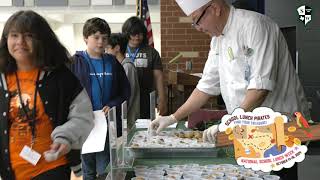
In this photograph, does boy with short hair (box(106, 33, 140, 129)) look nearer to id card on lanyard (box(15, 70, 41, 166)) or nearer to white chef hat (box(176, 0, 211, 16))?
white chef hat (box(176, 0, 211, 16))

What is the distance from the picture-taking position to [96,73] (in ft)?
8.11

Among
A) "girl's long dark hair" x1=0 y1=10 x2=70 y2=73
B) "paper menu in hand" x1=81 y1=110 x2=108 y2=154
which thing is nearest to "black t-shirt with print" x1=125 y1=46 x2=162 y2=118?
"paper menu in hand" x1=81 y1=110 x2=108 y2=154

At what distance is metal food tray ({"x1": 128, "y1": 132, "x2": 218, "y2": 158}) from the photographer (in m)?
1.70

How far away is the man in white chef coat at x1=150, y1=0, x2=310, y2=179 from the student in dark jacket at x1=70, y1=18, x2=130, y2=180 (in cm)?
73

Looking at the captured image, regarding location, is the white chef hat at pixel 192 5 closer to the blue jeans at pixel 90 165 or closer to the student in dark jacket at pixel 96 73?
the student in dark jacket at pixel 96 73

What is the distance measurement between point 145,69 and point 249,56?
164 centimetres

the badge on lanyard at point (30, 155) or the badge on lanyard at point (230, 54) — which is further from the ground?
the badge on lanyard at point (230, 54)

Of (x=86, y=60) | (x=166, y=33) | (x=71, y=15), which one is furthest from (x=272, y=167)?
(x=71, y=15)

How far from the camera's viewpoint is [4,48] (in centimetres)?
152

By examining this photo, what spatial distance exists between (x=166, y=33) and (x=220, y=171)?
3.89 meters

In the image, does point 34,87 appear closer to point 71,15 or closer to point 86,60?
point 86,60

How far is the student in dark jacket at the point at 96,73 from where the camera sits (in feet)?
7.97
